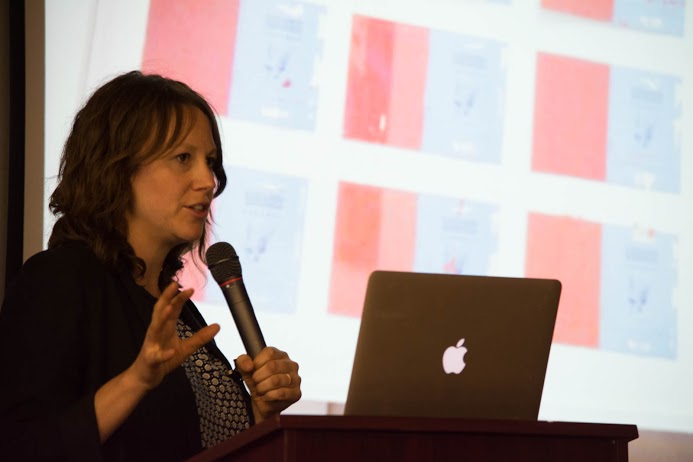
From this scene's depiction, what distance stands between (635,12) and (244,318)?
2284mm

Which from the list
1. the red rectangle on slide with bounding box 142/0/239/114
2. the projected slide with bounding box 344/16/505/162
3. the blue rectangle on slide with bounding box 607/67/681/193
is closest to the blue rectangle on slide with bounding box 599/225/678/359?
the blue rectangle on slide with bounding box 607/67/681/193

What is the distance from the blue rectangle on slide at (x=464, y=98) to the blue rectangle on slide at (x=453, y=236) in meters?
0.17

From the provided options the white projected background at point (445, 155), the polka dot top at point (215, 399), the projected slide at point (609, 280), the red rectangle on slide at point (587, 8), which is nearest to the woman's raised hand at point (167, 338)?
the polka dot top at point (215, 399)

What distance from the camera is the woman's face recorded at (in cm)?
167

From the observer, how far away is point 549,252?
116 inches

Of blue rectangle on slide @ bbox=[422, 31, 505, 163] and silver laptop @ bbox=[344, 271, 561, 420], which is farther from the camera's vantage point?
blue rectangle on slide @ bbox=[422, 31, 505, 163]

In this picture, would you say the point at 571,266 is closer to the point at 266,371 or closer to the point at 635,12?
the point at 635,12

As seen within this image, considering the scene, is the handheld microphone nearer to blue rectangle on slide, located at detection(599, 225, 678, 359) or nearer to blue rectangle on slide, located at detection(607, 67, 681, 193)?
blue rectangle on slide, located at detection(599, 225, 678, 359)

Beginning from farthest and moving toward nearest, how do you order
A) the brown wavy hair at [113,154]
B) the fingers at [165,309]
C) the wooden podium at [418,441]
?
the brown wavy hair at [113,154], the fingers at [165,309], the wooden podium at [418,441]

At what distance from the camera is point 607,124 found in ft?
10.1

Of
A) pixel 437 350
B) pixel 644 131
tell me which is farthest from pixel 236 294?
pixel 644 131

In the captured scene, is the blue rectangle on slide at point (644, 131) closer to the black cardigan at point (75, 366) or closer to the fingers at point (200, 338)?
the black cardigan at point (75, 366)

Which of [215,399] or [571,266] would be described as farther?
[571,266]

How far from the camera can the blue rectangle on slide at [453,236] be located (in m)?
2.83
